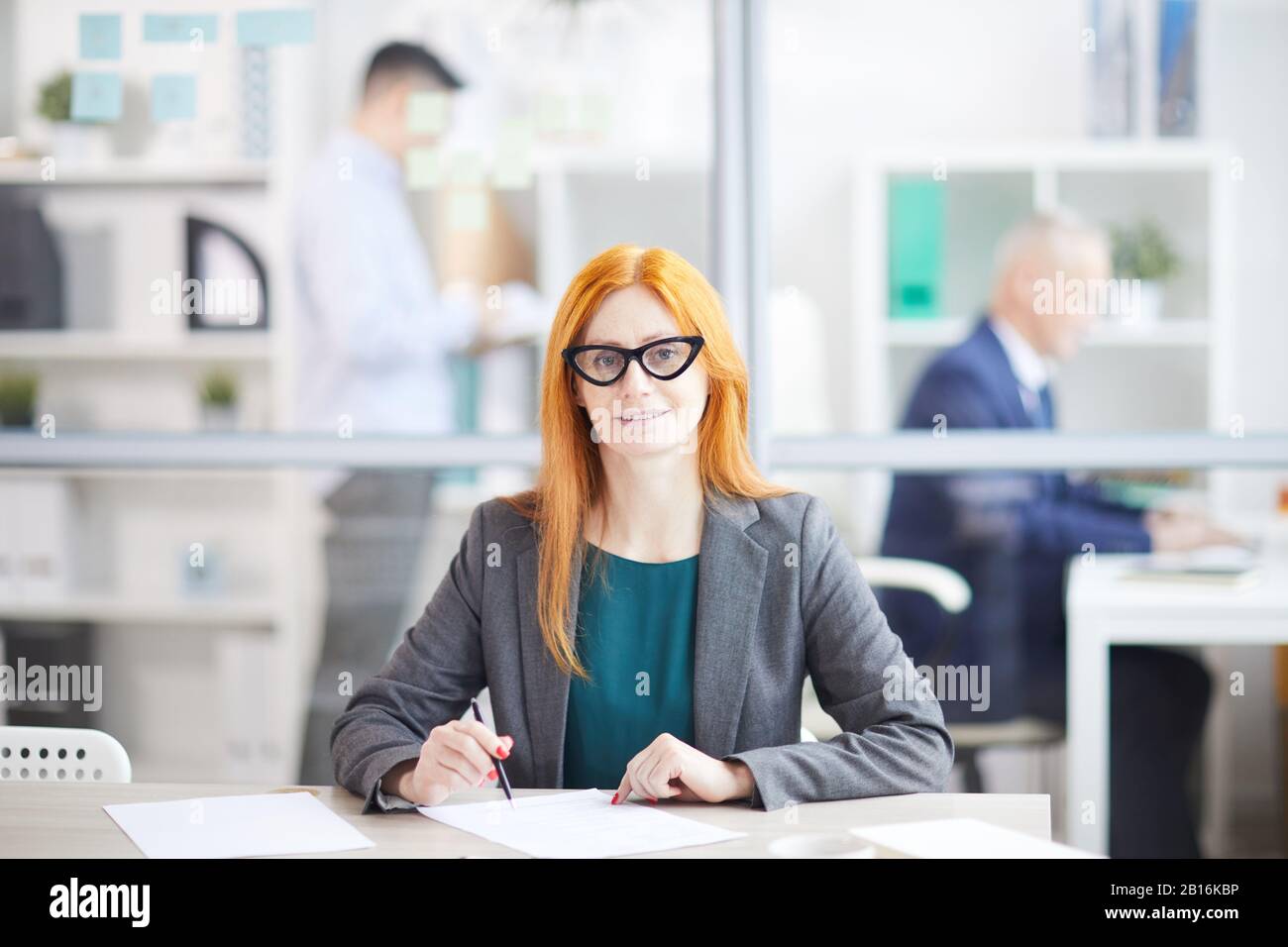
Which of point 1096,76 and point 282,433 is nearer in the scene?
point 282,433

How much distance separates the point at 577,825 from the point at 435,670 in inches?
16.4

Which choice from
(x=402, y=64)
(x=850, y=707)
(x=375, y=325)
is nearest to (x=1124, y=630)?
(x=850, y=707)

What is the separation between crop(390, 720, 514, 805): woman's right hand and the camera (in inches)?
53.1

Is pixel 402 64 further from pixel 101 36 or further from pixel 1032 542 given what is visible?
pixel 1032 542

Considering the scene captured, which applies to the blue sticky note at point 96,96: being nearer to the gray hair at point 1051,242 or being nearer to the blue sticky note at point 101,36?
the blue sticky note at point 101,36

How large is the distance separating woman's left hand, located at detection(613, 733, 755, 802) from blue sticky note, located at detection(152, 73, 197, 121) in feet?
7.84

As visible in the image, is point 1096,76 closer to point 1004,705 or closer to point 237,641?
point 1004,705

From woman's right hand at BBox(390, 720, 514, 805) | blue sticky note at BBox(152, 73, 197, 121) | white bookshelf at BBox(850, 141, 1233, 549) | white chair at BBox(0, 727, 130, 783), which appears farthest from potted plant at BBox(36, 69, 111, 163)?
woman's right hand at BBox(390, 720, 514, 805)

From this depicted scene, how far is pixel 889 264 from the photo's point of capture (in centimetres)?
331

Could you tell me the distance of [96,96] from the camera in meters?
3.24

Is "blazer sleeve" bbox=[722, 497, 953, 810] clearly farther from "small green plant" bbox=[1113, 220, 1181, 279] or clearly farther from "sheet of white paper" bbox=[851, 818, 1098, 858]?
"small green plant" bbox=[1113, 220, 1181, 279]

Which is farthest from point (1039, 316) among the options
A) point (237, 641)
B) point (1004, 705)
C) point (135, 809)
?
point (135, 809)

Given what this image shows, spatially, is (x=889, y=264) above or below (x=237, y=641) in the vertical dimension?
above

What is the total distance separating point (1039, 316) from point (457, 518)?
1436 millimetres
